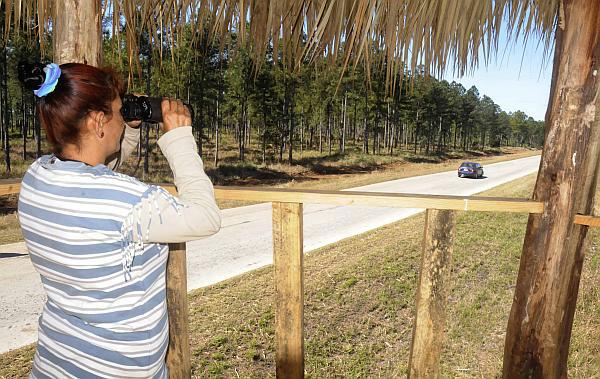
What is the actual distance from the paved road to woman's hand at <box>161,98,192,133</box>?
3.84 metres

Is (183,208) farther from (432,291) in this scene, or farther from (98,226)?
(432,291)

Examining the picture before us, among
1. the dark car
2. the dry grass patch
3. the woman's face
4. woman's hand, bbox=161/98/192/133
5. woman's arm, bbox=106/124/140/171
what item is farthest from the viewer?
the dark car

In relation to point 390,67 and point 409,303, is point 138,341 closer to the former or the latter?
point 390,67

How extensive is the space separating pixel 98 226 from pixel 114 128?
31cm

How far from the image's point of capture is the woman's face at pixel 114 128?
129 cm

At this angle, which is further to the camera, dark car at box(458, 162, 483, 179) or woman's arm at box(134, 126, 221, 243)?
dark car at box(458, 162, 483, 179)

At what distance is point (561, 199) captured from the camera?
197 cm

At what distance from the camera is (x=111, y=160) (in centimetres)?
158

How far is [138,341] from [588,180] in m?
1.95

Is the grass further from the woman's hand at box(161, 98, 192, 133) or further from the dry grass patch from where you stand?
the dry grass patch

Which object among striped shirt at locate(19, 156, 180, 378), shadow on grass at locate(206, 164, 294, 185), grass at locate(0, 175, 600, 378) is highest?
striped shirt at locate(19, 156, 180, 378)

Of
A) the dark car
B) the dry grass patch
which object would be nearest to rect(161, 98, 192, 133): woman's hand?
the dry grass patch

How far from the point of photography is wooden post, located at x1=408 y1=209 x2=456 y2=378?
6.38ft

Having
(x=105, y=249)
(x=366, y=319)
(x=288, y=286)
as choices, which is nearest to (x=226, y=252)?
(x=366, y=319)
